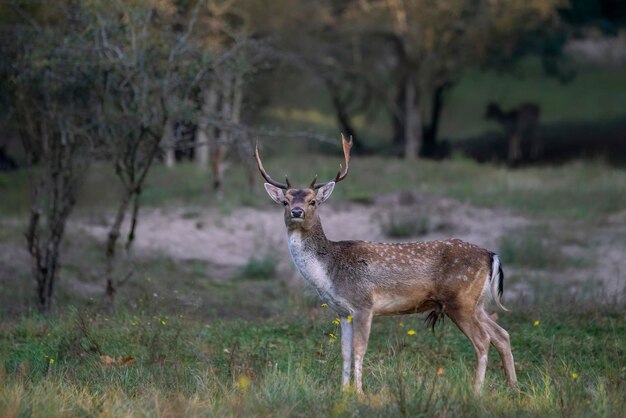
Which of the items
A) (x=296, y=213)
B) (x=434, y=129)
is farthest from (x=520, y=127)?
(x=296, y=213)

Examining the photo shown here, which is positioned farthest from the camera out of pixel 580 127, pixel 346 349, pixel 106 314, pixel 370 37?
pixel 580 127

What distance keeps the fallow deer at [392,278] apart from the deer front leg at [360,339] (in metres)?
0.01

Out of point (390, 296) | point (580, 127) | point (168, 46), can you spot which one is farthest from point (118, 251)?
point (580, 127)

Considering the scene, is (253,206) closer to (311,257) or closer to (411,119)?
(411,119)

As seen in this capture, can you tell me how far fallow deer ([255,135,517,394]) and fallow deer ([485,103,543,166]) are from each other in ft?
86.4

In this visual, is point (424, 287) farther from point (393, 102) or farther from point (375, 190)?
point (393, 102)

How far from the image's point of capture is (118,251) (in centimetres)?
1853

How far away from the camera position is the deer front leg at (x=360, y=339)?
359 inches

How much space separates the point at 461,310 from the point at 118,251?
9920mm

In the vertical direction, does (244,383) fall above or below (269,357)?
above

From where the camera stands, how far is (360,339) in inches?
367

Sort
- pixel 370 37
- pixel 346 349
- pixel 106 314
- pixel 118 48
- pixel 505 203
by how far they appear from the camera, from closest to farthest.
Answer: pixel 346 349
pixel 106 314
pixel 118 48
pixel 505 203
pixel 370 37

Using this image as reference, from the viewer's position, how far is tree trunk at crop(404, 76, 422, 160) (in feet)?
109

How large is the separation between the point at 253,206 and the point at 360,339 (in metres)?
13.6
